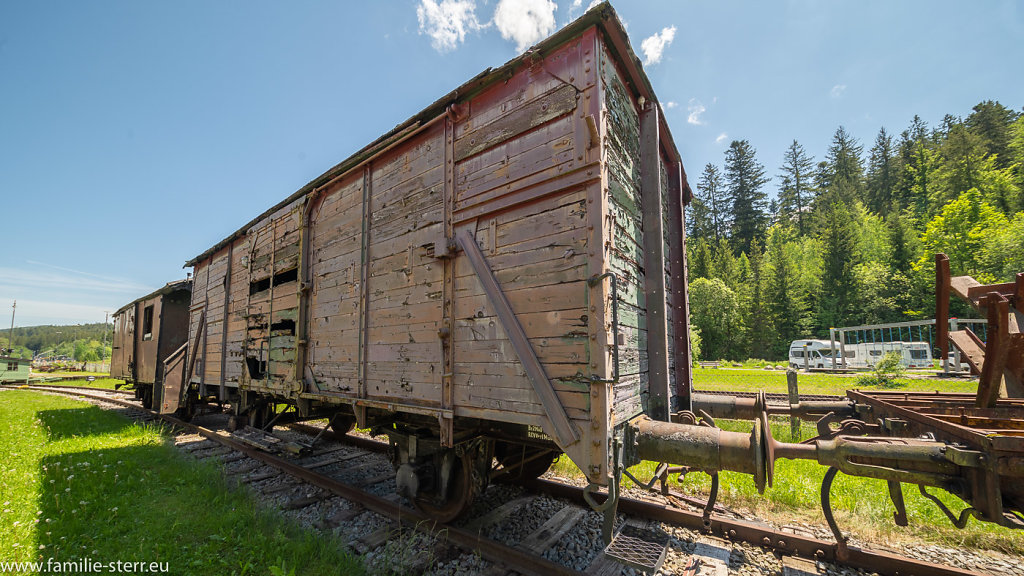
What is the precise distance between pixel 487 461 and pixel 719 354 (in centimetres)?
5424

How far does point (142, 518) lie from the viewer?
4.16m

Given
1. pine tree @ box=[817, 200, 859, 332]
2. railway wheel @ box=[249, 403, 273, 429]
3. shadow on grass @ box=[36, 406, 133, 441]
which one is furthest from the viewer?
pine tree @ box=[817, 200, 859, 332]

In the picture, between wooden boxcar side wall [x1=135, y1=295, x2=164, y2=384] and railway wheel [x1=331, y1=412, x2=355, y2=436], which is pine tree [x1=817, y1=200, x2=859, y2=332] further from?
wooden boxcar side wall [x1=135, y1=295, x2=164, y2=384]

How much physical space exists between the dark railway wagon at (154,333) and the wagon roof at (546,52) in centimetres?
899

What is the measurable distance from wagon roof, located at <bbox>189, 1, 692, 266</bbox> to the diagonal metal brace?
5.11 ft

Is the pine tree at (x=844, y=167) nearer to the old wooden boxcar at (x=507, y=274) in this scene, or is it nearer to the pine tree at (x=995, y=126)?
the pine tree at (x=995, y=126)

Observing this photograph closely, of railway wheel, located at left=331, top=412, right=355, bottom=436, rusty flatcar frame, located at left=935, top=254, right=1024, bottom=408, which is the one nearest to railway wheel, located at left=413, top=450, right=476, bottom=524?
railway wheel, located at left=331, top=412, right=355, bottom=436

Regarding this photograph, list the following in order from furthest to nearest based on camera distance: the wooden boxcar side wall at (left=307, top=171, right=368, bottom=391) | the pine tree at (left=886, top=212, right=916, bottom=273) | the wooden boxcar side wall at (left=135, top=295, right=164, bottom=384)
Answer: the pine tree at (left=886, top=212, right=916, bottom=273) < the wooden boxcar side wall at (left=135, top=295, right=164, bottom=384) < the wooden boxcar side wall at (left=307, top=171, right=368, bottom=391)

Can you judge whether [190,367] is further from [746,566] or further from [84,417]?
[746,566]

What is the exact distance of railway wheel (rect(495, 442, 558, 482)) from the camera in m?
4.77

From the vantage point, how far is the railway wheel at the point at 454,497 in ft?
13.7

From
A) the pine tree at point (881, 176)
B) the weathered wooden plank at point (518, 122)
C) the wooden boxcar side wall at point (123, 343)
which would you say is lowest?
the wooden boxcar side wall at point (123, 343)

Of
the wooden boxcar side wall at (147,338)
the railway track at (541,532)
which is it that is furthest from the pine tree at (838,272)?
the wooden boxcar side wall at (147,338)

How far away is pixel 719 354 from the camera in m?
50.8
